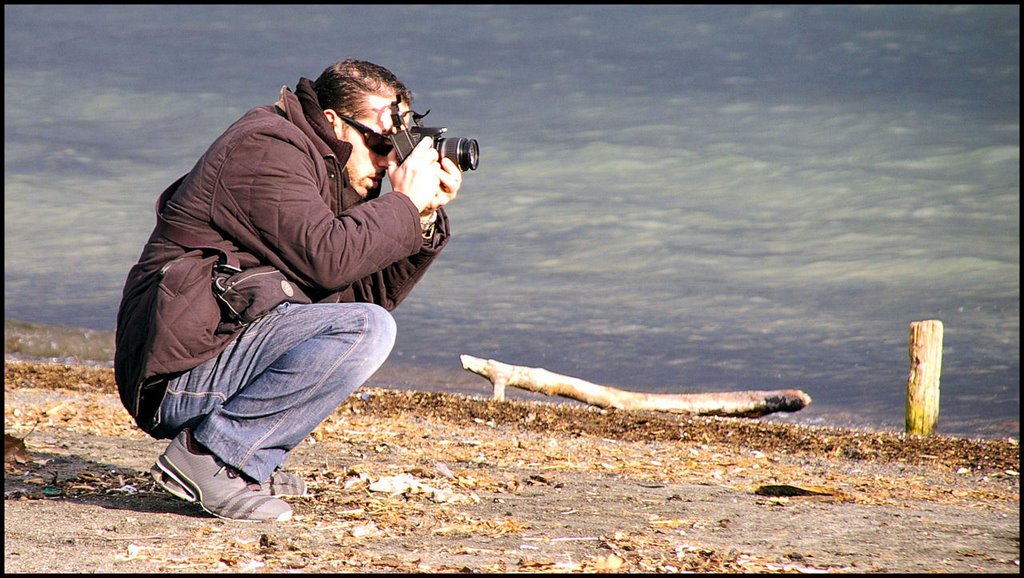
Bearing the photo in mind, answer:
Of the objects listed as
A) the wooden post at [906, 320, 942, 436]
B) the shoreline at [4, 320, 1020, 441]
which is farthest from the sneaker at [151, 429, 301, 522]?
the shoreline at [4, 320, 1020, 441]

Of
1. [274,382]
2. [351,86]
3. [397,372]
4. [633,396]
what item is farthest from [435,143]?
[397,372]

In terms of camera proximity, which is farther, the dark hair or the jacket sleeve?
the jacket sleeve

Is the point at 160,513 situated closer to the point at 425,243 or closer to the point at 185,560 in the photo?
the point at 185,560

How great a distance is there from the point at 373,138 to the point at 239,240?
62cm

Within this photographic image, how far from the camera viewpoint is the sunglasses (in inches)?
151

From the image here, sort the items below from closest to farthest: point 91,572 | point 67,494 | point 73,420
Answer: point 91,572
point 67,494
point 73,420

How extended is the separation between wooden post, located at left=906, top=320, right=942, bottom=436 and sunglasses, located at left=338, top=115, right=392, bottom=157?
6.25 metres

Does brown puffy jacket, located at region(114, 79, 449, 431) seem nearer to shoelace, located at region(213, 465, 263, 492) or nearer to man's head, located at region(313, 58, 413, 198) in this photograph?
man's head, located at region(313, 58, 413, 198)

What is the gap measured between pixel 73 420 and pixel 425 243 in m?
3.01

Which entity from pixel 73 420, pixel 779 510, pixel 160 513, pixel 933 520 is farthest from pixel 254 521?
pixel 73 420

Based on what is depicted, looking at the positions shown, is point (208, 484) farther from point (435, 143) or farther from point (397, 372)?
point (397, 372)

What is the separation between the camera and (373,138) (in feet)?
12.7

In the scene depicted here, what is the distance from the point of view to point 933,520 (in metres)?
4.09

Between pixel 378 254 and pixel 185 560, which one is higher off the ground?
pixel 378 254
